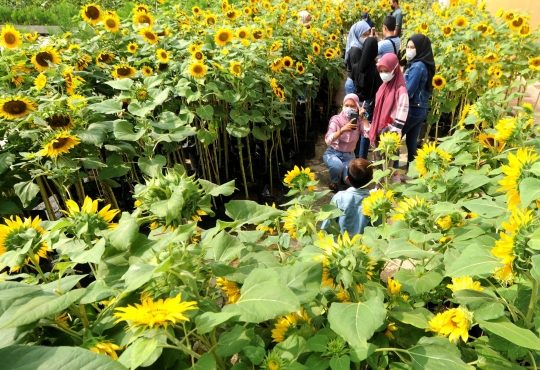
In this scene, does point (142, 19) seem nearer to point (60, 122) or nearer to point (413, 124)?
point (60, 122)

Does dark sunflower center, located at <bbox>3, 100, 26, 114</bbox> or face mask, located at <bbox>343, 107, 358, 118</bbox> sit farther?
face mask, located at <bbox>343, 107, 358, 118</bbox>

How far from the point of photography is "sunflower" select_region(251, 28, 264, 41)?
3520 millimetres

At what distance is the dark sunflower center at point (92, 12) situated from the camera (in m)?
3.07

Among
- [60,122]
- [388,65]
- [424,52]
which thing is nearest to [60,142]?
[60,122]

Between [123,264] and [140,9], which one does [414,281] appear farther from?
[140,9]

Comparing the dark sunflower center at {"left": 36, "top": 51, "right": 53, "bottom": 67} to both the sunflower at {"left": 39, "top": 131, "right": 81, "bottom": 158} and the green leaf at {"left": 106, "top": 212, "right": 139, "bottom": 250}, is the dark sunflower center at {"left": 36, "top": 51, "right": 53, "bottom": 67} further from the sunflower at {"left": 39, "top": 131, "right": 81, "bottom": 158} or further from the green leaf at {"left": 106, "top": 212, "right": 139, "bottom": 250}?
the green leaf at {"left": 106, "top": 212, "right": 139, "bottom": 250}

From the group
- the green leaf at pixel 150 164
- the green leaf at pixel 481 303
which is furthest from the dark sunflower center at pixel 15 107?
the green leaf at pixel 481 303

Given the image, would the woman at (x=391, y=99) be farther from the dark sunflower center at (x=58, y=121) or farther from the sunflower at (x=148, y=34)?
the dark sunflower center at (x=58, y=121)

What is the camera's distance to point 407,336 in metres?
1.03

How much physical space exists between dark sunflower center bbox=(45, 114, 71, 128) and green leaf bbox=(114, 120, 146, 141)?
0.24 m

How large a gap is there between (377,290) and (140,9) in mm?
3299

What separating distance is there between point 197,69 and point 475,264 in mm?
2283

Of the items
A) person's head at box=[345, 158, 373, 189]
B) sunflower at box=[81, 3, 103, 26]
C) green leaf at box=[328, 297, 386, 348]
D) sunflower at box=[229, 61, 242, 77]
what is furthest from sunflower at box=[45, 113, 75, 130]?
green leaf at box=[328, 297, 386, 348]

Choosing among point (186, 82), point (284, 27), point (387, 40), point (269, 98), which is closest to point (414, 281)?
point (186, 82)
